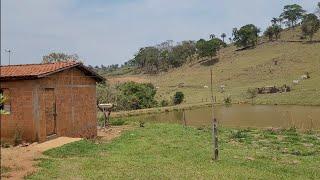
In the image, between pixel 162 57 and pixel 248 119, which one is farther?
pixel 162 57

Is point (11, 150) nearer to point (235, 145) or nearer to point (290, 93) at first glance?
point (235, 145)

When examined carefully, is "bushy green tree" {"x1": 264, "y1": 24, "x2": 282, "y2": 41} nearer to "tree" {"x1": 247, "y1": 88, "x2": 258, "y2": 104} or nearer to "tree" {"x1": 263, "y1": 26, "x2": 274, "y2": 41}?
"tree" {"x1": 263, "y1": 26, "x2": 274, "y2": 41}

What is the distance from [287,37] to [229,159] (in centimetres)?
10751

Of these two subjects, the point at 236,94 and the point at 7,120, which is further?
the point at 236,94

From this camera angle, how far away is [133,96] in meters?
58.4

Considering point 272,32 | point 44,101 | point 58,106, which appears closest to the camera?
point 44,101

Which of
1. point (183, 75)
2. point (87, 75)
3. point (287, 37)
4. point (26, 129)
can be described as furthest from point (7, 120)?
point (287, 37)

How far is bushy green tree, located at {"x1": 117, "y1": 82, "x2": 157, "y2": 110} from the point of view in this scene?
57156 mm

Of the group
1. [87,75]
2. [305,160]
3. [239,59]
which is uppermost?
[239,59]

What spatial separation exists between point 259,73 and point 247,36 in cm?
2752

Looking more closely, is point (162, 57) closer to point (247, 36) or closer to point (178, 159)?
point (247, 36)

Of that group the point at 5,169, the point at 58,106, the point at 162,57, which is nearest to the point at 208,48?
the point at 162,57

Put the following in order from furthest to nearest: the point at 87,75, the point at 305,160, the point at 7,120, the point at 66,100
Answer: the point at 87,75 < the point at 66,100 < the point at 7,120 < the point at 305,160

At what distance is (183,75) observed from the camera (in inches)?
4154
